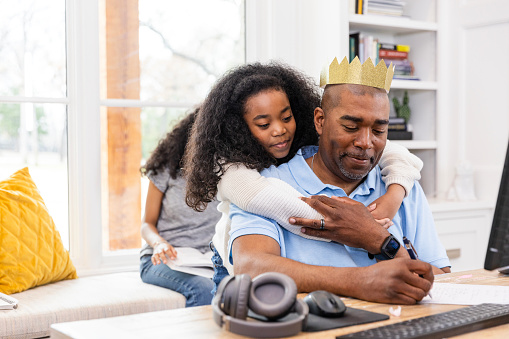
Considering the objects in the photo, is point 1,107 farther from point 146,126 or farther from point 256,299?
point 256,299

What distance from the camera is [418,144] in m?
3.77

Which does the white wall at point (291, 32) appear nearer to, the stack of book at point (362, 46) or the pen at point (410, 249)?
the stack of book at point (362, 46)

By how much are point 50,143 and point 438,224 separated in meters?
2.05

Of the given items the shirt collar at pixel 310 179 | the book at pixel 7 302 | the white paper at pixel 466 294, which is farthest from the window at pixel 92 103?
the white paper at pixel 466 294

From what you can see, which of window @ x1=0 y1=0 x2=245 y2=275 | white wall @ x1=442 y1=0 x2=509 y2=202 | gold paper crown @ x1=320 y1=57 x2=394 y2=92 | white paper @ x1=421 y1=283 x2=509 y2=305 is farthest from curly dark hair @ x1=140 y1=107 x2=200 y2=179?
white wall @ x1=442 y1=0 x2=509 y2=202

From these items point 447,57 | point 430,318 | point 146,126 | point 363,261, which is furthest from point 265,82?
point 447,57

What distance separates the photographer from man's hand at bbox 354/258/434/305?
135cm

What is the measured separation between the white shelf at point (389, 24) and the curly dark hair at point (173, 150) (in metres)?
1.17

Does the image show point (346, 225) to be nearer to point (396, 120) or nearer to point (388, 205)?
point (388, 205)

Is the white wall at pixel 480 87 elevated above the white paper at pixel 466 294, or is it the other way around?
the white wall at pixel 480 87

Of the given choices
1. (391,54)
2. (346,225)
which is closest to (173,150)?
(346,225)

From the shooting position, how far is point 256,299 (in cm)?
111

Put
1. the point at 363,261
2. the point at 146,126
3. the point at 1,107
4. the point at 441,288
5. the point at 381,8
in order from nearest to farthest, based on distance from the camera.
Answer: the point at 441,288
the point at 363,261
the point at 1,107
the point at 146,126
the point at 381,8

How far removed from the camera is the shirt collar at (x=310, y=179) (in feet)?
5.94
